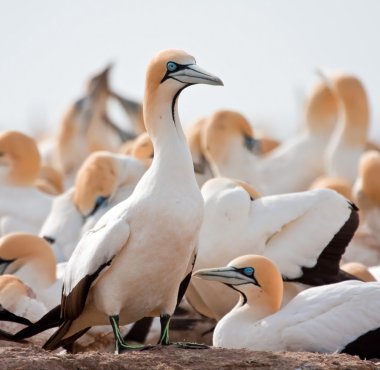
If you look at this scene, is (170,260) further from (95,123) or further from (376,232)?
(95,123)

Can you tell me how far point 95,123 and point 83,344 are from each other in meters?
10.9

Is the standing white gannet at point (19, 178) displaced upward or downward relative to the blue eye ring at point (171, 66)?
downward

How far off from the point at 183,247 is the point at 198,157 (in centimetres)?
620

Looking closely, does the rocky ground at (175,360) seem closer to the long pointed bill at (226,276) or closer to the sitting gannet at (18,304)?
the long pointed bill at (226,276)

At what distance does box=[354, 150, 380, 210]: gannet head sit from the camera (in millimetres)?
13359

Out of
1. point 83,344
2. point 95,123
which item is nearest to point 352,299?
point 83,344

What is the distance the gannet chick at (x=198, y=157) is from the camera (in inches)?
510

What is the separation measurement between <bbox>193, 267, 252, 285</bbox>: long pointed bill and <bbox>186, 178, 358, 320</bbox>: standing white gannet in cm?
94

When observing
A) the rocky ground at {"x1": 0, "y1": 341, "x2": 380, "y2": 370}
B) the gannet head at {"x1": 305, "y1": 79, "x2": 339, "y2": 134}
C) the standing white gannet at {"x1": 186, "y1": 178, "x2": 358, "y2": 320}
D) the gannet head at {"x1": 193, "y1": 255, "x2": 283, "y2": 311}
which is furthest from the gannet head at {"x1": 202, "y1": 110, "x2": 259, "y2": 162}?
the rocky ground at {"x1": 0, "y1": 341, "x2": 380, "y2": 370}

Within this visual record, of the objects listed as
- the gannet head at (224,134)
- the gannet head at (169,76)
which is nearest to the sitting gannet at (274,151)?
the gannet head at (224,134)

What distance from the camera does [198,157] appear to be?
13594mm

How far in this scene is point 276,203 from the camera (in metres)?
9.90

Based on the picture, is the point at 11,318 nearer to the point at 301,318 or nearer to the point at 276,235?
the point at 301,318

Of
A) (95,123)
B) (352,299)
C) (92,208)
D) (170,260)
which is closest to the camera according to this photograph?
(170,260)
